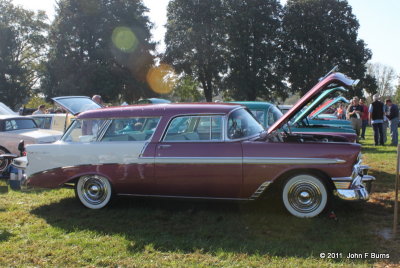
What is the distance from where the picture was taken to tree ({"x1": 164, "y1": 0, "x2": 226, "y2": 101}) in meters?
34.7

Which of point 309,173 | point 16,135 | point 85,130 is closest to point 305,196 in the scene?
point 309,173

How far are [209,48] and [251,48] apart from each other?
3.98 m

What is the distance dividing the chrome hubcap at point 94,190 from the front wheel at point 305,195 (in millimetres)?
2610

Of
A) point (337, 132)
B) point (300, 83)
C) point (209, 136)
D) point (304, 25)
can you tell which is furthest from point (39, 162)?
point (304, 25)

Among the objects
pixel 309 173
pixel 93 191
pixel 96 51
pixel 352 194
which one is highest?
pixel 96 51

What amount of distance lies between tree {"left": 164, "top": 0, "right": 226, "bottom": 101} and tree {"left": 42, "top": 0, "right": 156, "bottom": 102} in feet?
12.0

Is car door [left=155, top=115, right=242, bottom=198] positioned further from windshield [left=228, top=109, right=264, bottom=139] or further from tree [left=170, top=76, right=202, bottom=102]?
tree [left=170, top=76, right=202, bottom=102]

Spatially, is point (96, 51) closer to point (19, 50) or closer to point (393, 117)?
point (19, 50)

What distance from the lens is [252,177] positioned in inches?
193

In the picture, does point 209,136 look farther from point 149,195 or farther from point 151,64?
point 151,64

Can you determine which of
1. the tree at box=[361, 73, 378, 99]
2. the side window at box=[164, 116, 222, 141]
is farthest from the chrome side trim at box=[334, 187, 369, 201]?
the tree at box=[361, 73, 378, 99]

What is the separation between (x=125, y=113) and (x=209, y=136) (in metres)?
1.35

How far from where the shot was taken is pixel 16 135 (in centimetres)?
915

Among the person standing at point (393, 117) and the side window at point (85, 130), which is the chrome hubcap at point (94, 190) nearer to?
the side window at point (85, 130)
